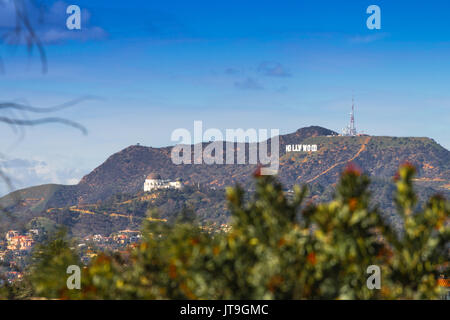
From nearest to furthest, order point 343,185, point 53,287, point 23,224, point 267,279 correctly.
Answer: point 23,224 → point 267,279 → point 343,185 → point 53,287

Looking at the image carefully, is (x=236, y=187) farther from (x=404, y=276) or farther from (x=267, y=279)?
(x=404, y=276)

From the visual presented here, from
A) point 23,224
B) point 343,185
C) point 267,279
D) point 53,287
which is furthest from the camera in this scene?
point 53,287
